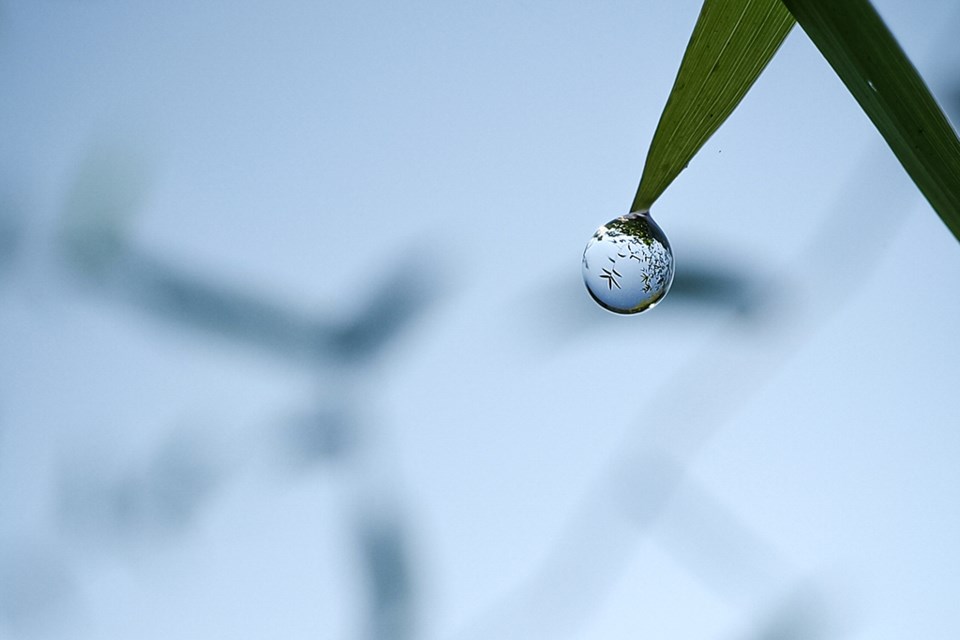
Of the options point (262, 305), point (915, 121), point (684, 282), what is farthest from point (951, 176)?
point (262, 305)

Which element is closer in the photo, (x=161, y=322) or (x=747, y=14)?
(x=747, y=14)

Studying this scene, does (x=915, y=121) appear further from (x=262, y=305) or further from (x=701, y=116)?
(x=262, y=305)

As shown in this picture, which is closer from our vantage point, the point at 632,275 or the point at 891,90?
the point at 891,90

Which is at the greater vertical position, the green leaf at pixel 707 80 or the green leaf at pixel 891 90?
the green leaf at pixel 707 80

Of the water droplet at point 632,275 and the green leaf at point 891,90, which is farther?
the water droplet at point 632,275

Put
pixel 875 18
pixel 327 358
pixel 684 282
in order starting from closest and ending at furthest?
pixel 875 18
pixel 684 282
pixel 327 358
